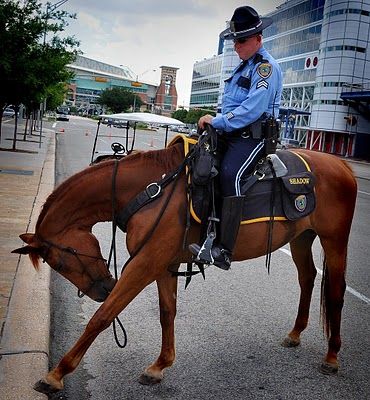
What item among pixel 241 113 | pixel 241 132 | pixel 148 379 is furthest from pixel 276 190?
pixel 148 379

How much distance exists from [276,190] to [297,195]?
0.20 m

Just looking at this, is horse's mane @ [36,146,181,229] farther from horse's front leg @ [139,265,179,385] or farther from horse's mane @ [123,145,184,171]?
horse's front leg @ [139,265,179,385]

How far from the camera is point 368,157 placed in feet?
213

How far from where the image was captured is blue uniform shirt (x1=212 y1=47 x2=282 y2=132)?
146 inches

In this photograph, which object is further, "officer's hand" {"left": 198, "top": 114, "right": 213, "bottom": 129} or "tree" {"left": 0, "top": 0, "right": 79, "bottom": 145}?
"tree" {"left": 0, "top": 0, "right": 79, "bottom": 145}

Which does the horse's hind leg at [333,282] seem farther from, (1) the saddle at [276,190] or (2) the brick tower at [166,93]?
(2) the brick tower at [166,93]

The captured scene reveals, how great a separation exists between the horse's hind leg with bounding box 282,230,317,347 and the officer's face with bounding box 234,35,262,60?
184cm

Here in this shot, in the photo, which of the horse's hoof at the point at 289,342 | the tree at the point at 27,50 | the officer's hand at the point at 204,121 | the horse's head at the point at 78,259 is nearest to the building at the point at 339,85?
the tree at the point at 27,50

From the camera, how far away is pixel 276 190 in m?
4.16

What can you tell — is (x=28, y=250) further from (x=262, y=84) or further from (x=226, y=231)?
(x=262, y=84)

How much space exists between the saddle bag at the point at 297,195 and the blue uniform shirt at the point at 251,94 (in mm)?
582

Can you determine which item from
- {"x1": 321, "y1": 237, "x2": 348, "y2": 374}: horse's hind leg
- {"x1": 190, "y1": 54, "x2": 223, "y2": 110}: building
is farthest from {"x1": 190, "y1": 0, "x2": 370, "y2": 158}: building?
{"x1": 321, "y1": 237, "x2": 348, "y2": 374}: horse's hind leg

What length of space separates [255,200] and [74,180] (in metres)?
1.38

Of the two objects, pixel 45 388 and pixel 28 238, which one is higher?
pixel 28 238
